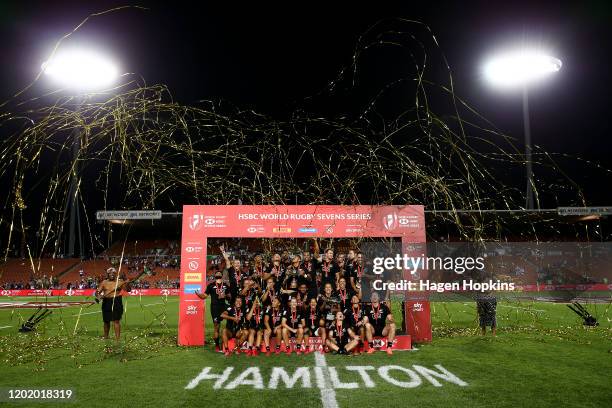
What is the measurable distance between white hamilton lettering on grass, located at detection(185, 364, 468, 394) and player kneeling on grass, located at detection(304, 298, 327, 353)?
145cm

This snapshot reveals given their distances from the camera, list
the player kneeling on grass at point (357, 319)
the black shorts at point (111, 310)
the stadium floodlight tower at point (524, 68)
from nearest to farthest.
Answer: the player kneeling on grass at point (357, 319), the black shorts at point (111, 310), the stadium floodlight tower at point (524, 68)

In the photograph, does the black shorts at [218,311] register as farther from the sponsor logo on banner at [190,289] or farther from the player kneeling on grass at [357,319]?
the player kneeling on grass at [357,319]

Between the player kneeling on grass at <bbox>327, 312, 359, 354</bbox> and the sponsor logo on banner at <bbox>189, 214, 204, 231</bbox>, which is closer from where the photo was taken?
Result: the player kneeling on grass at <bbox>327, 312, 359, 354</bbox>

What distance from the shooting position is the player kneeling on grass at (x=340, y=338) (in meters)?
9.73

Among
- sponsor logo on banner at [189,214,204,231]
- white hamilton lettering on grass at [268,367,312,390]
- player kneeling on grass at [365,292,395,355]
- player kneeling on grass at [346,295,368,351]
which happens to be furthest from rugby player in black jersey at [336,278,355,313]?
sponsor logo on banner at [189,214,204,231]

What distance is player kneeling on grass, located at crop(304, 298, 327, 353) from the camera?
33.2 ft

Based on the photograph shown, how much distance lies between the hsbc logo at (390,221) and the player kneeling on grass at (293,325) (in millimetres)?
3252

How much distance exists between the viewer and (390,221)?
11.7 m

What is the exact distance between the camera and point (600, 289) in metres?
29.1

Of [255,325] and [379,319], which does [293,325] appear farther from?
[379,319]

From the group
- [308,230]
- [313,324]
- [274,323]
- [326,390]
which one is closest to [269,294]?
[274,323]

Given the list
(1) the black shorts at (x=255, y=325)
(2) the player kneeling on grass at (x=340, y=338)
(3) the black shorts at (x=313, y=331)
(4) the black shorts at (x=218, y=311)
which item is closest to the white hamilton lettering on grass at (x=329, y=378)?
(2) the player kneeling on grass at (x=340, y=338)

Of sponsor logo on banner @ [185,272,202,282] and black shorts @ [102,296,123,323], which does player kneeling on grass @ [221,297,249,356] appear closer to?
sponsor logo on banner @ [185,272,202,282]

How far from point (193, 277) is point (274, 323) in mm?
2830
